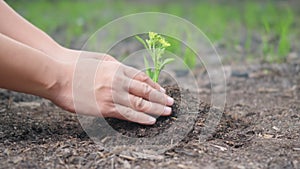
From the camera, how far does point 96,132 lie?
1823 millimetres

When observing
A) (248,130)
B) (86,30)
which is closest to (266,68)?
(248,130)

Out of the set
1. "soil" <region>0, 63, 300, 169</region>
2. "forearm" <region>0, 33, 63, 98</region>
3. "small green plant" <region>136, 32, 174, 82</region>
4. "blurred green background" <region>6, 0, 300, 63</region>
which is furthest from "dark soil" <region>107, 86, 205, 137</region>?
"blurred green background" <region>6, 0, 300, 63</region>

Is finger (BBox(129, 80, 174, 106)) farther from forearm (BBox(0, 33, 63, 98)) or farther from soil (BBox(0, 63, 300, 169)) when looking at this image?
forearm (BBox(0, 33, 63, 98))

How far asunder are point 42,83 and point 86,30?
11.8 ft

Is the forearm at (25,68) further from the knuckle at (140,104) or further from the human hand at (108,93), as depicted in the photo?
the knuckle at (140,104)

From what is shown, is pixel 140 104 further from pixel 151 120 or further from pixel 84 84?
pixel 84 84

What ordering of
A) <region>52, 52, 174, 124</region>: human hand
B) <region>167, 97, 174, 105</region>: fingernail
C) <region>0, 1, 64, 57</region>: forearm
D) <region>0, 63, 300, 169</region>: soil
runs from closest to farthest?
<region>0, 63, 300, 169</region>: soil < <region>52, 52, 174, 124</region>: human hand < <region>167, 97, 174, 105</region>: fingernail < <region>0, 1, 64, 57</region>: forearm

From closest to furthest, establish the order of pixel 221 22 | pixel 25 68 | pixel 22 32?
pixel 25 68 → pixel 22 32 → pixel 221 22

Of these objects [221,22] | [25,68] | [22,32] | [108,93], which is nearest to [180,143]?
[108,93]

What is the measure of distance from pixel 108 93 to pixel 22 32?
2.17 feet

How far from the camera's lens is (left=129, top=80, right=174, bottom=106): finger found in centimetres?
170

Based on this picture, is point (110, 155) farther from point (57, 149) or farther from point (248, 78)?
point (248, 78)

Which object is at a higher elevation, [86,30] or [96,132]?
[86,30]

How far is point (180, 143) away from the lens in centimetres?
170
